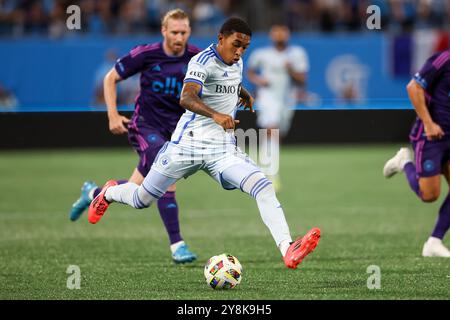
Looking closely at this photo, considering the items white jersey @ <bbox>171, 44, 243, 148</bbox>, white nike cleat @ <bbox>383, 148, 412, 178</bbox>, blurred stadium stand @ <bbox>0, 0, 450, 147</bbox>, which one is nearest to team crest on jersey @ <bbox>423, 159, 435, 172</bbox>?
white nike cleat @ <bbox>383, 148, 412, 178</bbox>

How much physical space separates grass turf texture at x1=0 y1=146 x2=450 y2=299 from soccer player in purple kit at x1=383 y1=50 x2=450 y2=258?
38cm

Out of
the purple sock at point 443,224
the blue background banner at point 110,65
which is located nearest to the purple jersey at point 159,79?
the purple sock at point 443,224

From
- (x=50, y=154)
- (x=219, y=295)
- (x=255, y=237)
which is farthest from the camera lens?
(x=50, y=154)

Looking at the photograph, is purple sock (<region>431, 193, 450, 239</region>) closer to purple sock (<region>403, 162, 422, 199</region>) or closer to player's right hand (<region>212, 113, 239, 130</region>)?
purple sock (<region>403, 162, 422, 199</region>)

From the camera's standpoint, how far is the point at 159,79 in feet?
30.1

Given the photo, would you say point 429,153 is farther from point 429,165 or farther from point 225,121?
point 225,121

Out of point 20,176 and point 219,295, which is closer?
point 219,295

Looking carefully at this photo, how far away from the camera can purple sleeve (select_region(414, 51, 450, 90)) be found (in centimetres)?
897

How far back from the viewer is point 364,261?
348 inches

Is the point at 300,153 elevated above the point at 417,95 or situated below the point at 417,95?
below

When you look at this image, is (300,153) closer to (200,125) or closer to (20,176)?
(20,176)

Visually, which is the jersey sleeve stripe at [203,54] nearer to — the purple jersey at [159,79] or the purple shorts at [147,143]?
the purple jersey at [159,79]
